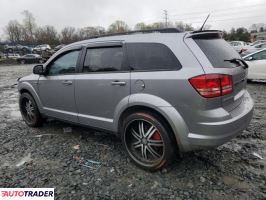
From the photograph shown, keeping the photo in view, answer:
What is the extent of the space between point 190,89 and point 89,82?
169cm

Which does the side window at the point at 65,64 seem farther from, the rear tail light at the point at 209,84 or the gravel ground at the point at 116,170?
the rear tail light at the point at 209,84

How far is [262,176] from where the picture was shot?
10.7 feet

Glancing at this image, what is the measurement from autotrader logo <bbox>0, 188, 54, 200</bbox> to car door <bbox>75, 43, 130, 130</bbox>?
1247mm

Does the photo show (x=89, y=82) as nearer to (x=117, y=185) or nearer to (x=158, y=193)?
(x=117, y=185)

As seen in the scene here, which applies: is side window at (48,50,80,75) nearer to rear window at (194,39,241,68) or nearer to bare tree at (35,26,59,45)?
rear window at (194,39,241,68)

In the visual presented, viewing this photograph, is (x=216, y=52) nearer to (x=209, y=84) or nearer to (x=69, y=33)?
(x=209, y=84)

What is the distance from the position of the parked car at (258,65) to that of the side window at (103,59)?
7.59 metres

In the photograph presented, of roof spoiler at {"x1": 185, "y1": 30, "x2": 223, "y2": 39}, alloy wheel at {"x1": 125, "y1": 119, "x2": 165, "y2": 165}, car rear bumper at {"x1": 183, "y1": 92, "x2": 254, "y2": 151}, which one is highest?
roof spoiler at {"x1": 185, "y1": 30, "x2": 223, "y2": 39}

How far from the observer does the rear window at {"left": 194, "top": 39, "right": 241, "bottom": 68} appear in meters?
3.05

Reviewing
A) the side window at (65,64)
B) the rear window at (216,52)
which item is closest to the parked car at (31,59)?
the side window at (65,64)

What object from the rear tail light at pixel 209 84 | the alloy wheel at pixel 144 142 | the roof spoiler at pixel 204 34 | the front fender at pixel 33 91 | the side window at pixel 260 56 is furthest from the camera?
the side window at pixel 260 56

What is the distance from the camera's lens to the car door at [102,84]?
11.6 feet

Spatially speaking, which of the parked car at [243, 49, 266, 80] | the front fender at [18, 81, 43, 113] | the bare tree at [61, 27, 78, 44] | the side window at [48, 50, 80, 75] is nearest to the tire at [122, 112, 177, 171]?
the side window at [48, 50, 80, 75]

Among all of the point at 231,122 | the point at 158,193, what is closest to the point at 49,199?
the point at 158,193
